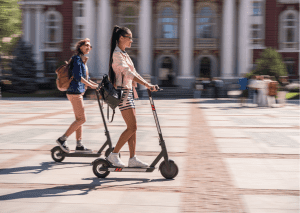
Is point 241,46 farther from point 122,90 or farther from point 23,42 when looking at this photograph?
point 122,90

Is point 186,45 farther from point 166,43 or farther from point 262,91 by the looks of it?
point 262,91

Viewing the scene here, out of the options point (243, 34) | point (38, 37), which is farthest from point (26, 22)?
point (243, 34)

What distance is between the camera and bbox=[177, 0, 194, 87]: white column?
35375 mm

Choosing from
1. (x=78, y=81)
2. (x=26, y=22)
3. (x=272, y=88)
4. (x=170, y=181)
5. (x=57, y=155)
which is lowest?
(x=170, y=181)

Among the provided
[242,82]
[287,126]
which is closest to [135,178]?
[287,126]

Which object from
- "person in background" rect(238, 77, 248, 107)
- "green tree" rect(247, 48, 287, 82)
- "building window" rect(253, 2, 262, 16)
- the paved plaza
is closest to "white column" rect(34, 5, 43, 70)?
"building window" rect(253, 2, 262, 16)

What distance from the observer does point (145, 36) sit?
118 ft

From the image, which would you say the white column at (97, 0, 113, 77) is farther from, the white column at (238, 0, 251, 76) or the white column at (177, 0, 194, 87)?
the white column at (238, 0, 251, 76)

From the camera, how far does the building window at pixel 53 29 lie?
4031 cm

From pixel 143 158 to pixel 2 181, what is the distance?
7.83 feet

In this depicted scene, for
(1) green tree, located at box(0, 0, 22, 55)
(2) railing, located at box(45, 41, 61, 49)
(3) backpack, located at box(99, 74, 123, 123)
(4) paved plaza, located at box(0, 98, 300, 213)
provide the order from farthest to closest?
(2) railing, located at box(45, 41, 61, 49)
(1) green tree, located at box(0, 0, 22, 55)
(3) backpack, located at box(99, 74, 123, 123)
(4) paved plaza, located at box(0, 98, 300, 213)

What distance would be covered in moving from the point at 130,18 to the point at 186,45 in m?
7.45

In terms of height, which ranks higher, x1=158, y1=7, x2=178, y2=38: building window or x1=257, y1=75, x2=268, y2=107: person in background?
x1=158, y1=7, x2=178, y2=38: building window

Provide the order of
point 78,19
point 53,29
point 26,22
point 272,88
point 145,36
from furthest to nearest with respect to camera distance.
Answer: point 53,29 < point 26,22 < point 78,19 < point 145,36 < point 272,88
